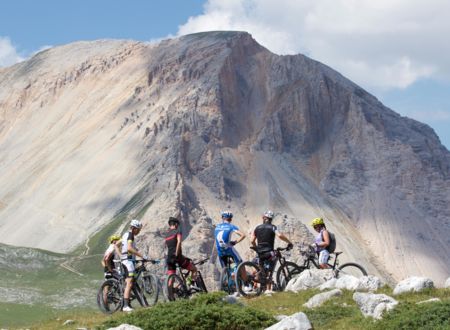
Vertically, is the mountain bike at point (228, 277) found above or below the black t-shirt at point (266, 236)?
below

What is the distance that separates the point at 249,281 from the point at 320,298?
3.95 m

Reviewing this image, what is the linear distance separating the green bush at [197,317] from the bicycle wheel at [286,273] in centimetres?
740

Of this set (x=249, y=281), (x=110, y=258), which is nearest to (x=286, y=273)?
(x=249, y=281)

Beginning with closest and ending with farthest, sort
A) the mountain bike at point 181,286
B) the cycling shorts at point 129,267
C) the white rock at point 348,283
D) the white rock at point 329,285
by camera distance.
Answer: the white rock at point 348,283 → the white rock at point 329,285 → the cycling shorts at point 129,267 → the mountain bike at point 181,286

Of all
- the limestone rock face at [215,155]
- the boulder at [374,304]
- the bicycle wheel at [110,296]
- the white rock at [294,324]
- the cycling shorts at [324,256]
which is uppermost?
the limestone rock face at [215,155]

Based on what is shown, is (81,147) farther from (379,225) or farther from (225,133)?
(379,225)

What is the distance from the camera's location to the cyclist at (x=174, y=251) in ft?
74.2

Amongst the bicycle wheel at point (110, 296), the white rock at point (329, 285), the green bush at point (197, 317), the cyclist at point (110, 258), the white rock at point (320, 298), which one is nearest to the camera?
the green bush at point (197, 317)

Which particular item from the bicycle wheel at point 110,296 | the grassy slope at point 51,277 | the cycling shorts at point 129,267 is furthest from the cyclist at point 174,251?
the grassy slope at point 51,277

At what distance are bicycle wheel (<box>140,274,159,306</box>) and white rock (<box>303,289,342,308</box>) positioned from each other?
14.8 feet

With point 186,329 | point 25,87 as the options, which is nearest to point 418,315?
point 186,329

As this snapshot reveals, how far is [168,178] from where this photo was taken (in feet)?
371

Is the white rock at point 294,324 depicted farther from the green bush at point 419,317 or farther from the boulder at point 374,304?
the boulder at point 374,304

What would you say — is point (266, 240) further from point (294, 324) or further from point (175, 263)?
point (294, 324)
